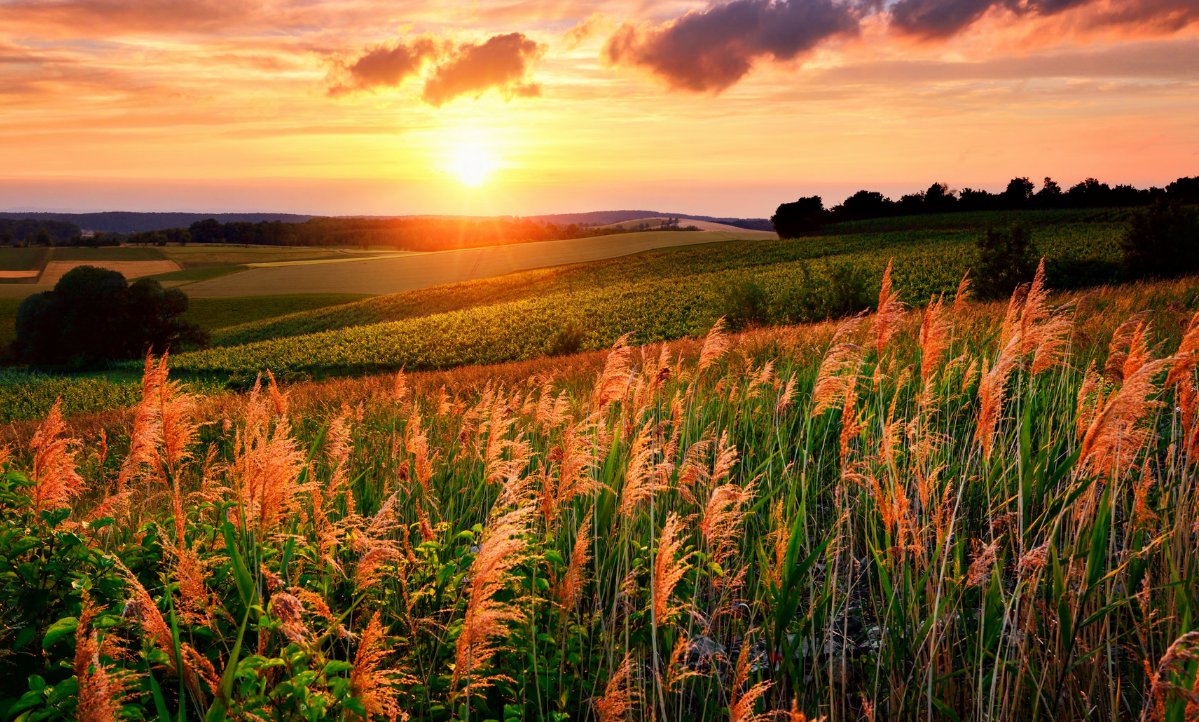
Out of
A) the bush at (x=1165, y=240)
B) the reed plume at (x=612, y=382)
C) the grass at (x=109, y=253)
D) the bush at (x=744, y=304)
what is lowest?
the bush at (x=744, y=304)

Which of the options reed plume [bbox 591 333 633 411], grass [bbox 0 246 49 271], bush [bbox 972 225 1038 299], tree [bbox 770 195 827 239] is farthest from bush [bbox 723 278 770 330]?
grass [bbox 0 246 49 271]

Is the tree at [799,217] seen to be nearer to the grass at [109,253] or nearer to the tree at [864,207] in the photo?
the tree at [864,207]

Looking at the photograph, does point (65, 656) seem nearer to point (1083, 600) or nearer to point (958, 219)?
point (1083, 600)

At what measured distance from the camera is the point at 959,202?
3839 inches

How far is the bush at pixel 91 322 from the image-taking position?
63156 millimetres

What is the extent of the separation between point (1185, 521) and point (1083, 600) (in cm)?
88

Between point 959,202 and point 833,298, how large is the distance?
7987 cm

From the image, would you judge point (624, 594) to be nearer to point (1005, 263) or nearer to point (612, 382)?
point (612, 382)

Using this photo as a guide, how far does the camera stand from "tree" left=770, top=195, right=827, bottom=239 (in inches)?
3895

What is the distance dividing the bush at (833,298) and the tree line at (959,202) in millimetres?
70550

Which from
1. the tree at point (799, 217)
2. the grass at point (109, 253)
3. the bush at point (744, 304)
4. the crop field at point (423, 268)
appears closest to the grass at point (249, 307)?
the crop field at point (423, 268)

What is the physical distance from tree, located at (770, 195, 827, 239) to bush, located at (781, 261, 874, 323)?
6949 centimetres

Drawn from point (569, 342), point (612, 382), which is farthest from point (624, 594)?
point (569, 342)

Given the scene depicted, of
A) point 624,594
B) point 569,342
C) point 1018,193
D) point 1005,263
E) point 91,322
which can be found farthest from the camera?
point 1018,193
